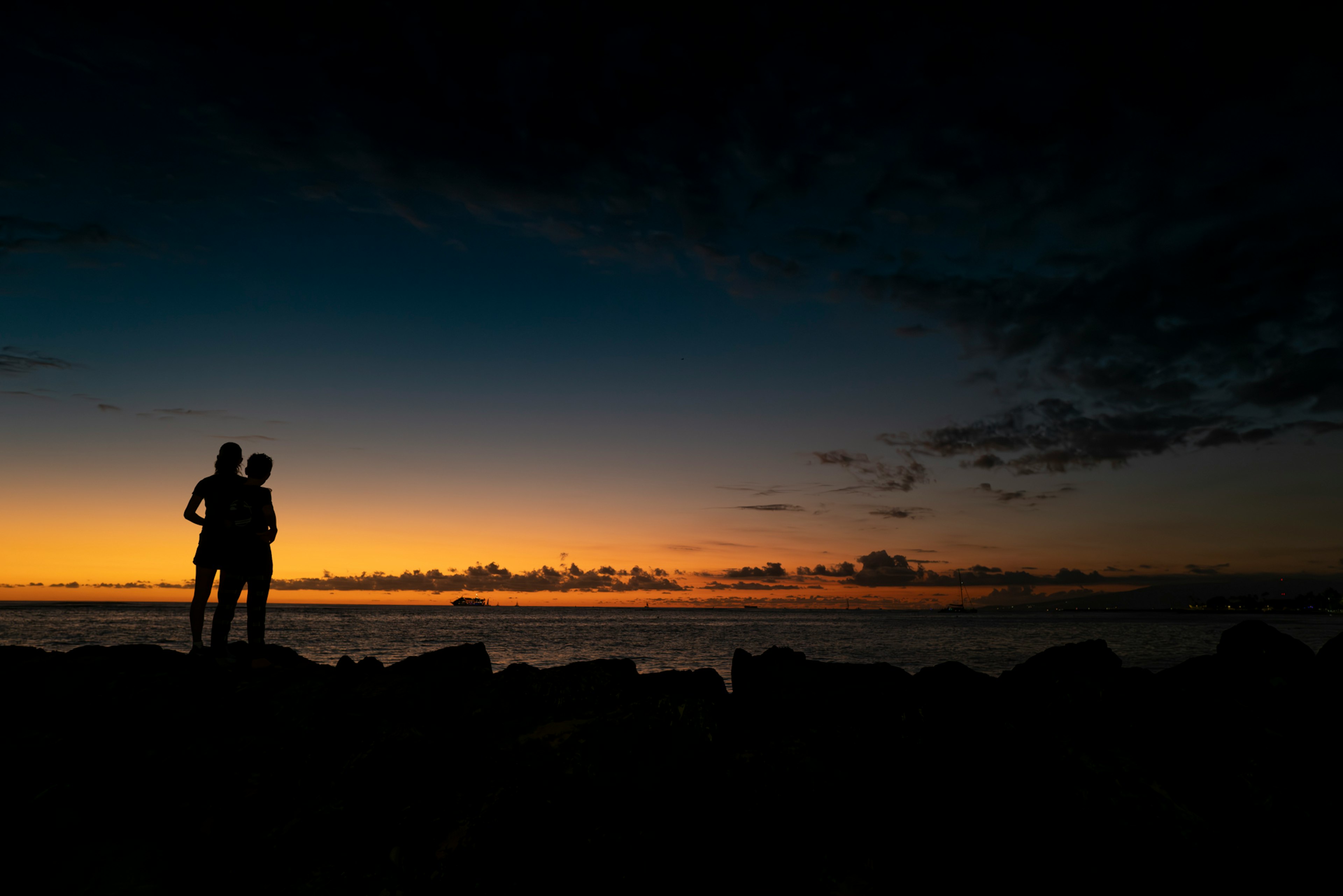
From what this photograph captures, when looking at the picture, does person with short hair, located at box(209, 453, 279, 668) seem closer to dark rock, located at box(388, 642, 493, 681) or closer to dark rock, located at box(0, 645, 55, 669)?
dark rock, located at box(388, 642, 493, 681)

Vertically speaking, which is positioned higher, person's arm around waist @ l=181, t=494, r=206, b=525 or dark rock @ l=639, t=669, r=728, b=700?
person's arm around waist @ l=181, t=494, r=206, b=525

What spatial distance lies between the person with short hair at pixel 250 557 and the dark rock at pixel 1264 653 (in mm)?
11242

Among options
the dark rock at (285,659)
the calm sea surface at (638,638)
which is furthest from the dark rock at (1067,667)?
the calm sea surface at (638,638)

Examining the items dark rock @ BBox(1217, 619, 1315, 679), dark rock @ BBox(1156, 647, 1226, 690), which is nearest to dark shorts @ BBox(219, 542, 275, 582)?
dark rock @ BBox(1156, 647, 1226, 690)

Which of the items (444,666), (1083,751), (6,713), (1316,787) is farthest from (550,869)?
(6,713)

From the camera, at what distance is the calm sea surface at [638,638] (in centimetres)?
3706

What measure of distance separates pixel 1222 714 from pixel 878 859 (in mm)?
4230

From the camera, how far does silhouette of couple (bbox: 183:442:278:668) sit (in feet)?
25.7

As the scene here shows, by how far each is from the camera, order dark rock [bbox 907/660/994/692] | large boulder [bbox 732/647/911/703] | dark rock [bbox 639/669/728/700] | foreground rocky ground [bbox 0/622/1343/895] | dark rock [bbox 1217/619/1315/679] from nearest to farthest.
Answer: foreground rocky ground [bbox 0/622/1343/895] < large boulder [bbox 732/647/911/703] < dark rock [bbox 907/660/994/692] < dark rock [bbox 1217/619/1315/679] < dark rock [bbox 639/669/728/700]

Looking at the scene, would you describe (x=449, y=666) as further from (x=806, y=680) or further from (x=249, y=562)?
(x=806, y=680)

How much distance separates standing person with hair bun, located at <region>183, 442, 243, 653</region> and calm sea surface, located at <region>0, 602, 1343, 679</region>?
68.2ft

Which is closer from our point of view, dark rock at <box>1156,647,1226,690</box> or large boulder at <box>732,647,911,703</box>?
large boulder at <box>732,647,911,703</box>

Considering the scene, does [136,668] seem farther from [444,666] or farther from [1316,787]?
[1316,787]

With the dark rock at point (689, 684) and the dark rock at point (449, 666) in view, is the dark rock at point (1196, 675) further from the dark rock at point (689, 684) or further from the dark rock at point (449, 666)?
the dark rock at point (449, 666)
